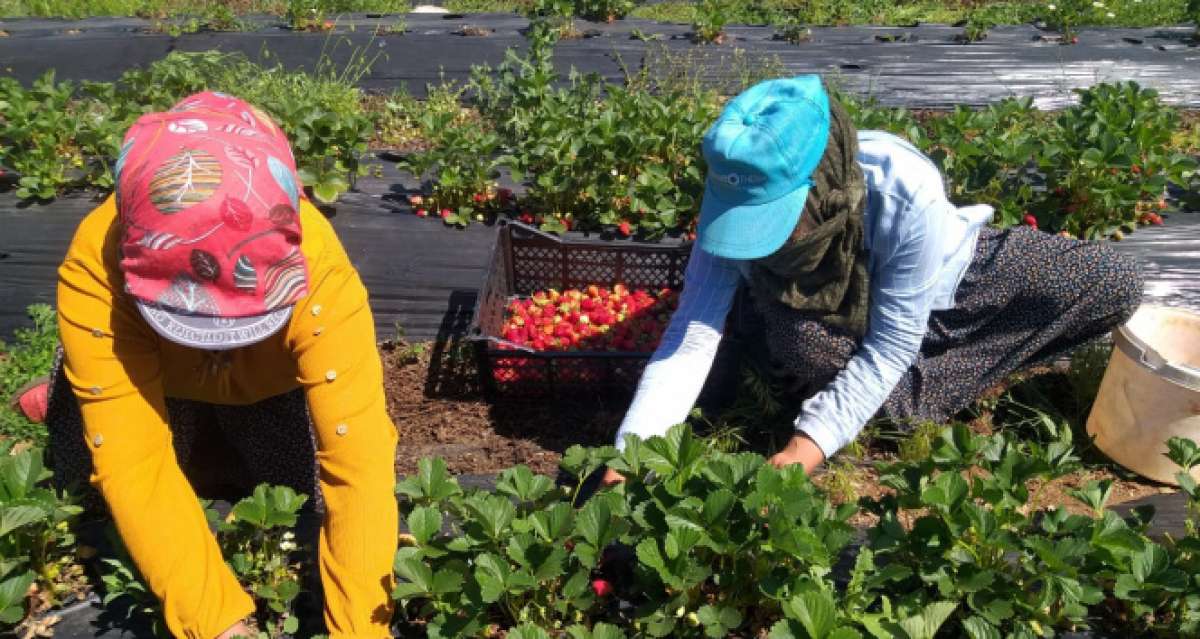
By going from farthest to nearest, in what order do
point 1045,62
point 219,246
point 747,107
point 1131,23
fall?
1. point 1131,23
2. point 1045,62
3. point 747,107
4. point 219,246

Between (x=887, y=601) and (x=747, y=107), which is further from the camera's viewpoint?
(x=747, y=107)

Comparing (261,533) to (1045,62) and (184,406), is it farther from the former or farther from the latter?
(1045,62)

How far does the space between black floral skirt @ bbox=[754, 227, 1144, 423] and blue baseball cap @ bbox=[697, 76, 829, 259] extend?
63 centimetres

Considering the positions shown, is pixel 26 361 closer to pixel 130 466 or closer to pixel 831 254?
pixel 130 466

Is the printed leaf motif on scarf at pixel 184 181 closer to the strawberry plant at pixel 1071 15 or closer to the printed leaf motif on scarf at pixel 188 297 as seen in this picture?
the printed leaf motif on scarf at pixel 188 297

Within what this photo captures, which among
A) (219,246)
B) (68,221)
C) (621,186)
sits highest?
(219,246)

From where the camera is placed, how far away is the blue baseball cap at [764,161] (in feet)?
6.54

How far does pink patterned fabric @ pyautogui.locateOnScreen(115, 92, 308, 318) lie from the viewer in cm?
144

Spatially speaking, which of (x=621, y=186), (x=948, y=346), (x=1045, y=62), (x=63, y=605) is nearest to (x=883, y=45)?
(x=1045, y=62)

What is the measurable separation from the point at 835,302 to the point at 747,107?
2.18 feet

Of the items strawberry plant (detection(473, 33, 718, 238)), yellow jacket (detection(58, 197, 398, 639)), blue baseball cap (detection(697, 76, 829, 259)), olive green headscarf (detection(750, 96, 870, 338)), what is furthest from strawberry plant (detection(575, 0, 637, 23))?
yellow jacket (detection(58, 197, 398, 639))

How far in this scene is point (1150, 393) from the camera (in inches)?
101

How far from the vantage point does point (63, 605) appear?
6.13ft

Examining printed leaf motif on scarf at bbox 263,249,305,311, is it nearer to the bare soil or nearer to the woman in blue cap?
the woman in blue cap
